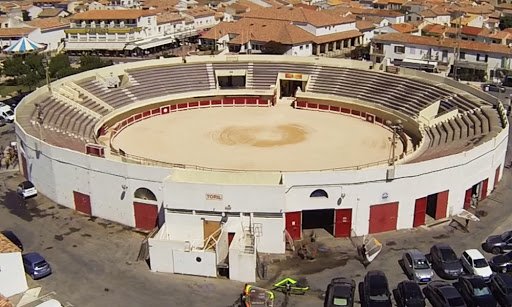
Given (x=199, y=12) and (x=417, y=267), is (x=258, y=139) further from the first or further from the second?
(x=199, y=12)

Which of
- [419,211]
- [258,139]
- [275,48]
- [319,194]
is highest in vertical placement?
[319,194]

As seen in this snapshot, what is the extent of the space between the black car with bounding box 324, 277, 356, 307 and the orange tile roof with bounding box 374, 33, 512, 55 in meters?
53.8

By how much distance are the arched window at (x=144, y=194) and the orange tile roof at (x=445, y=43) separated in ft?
173

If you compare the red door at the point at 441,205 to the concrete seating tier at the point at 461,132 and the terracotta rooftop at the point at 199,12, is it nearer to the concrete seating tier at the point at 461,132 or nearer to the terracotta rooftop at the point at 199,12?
the concrete seating tier at the point at 461,132

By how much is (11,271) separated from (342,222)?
1768cm

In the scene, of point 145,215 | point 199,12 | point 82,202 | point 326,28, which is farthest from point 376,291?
point 199,12

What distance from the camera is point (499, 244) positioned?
1250 inches

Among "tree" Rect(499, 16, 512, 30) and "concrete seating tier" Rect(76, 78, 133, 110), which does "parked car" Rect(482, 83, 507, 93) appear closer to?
"concrete seating tier" Rect(76, 78, 133, 110)

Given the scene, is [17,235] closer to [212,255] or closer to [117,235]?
[117,235]

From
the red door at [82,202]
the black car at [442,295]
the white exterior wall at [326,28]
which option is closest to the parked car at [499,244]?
the black car at [442,295]

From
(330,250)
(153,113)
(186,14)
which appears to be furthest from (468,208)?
(186,14)

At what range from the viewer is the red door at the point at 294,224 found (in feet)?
109

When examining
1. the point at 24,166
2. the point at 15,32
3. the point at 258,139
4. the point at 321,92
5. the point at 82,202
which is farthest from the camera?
Result: the point at 15,32

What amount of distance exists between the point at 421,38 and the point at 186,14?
1777 inches
